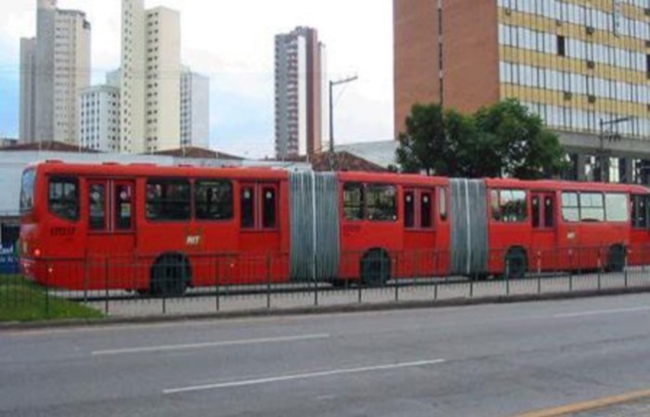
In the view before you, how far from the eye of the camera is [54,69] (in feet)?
189

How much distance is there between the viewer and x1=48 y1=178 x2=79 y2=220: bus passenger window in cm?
2089

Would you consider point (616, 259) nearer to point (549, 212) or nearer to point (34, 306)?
point (549, 212)

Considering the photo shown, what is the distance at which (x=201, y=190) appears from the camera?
74.9 ft

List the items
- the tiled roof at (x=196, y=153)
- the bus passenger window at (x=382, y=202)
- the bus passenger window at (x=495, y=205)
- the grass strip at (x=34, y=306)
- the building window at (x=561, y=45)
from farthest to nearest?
the building window at (x=561, y=45)
the tiled roof at (x=196, y=153)
the bus passenger window at (x=495, y=205)
the bus passenger window at (x=382, y=202)
the grass strip at (x=34, y=306)

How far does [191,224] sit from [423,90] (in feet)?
242

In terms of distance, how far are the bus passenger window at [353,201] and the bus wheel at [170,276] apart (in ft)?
17.6

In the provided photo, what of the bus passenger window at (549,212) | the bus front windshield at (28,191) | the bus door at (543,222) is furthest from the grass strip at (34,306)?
the bus passenger window at (549,212)

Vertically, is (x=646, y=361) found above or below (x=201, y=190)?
below

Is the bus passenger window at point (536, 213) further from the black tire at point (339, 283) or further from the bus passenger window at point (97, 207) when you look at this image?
the bus passenger window at point (97, 207)

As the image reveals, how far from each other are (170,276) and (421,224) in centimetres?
857

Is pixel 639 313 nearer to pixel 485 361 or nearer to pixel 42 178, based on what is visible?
pixel 485 361

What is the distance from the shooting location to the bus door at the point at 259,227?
75.1 ft

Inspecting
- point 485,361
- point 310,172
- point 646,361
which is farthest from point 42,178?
point 646,361

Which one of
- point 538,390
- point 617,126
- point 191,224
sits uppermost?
point 617,126
